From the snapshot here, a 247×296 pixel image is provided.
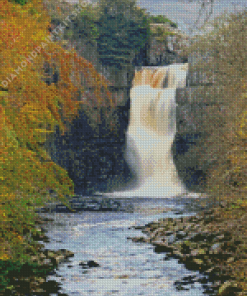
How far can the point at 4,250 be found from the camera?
340 inches

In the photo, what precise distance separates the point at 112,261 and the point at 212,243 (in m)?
2.99

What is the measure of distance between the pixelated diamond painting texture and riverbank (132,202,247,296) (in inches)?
2.4

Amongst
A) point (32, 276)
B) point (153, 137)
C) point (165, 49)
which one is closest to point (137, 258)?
point (32, 276)

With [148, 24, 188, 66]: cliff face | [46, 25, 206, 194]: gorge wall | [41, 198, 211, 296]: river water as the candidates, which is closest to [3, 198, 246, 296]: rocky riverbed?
[41, 198, 211, 296]: river water

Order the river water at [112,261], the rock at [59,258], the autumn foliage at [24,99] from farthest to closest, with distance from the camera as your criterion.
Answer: the rock at [59,258], the river water at [112,261], the autumn foliage at [24,99]

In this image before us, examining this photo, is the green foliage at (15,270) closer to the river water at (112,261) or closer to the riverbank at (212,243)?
the river water at (112,261)

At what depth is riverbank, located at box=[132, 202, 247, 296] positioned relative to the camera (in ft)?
37.2

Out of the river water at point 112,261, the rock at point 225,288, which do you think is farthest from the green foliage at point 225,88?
the rock at point 225,288

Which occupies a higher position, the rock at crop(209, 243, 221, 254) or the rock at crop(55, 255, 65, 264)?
the rock at crop(209, 243, 221, 254)

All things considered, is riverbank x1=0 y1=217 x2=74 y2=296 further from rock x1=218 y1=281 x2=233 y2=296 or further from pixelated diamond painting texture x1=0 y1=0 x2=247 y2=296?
rock x1=218 y1=281 x2=233 y2=296

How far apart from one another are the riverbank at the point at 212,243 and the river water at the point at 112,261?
1.36ft

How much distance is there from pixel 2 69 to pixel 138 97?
105 ft

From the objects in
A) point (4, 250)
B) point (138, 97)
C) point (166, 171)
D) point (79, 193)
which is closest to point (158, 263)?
point (4, 250)

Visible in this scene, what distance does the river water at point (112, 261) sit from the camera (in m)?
11.8
